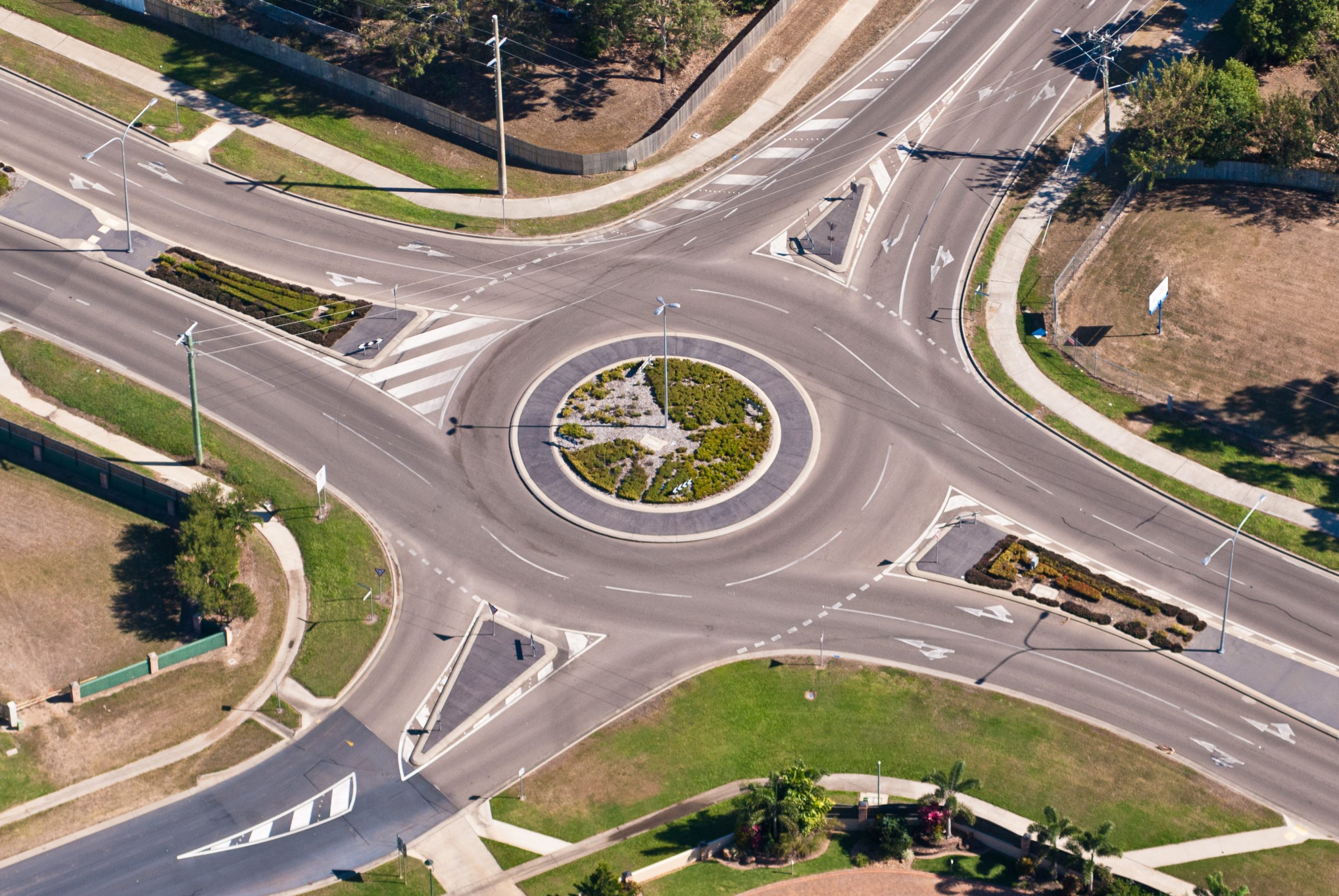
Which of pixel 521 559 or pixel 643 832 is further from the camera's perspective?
pixel 521 559

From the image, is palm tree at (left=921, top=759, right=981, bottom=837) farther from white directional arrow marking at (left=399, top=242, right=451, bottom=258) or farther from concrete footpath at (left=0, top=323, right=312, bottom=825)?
white directional arrow marking at (left=399, top=242, right=451, bottom=258)

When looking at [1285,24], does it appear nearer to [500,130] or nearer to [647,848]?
[500,130]

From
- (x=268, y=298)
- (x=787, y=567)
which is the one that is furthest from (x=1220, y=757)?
(x=268, y=298)

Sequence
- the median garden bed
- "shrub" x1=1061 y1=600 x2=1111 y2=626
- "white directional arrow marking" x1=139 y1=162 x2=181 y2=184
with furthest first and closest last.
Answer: "white directional arrow marking" x1=139 y1=162 x2=181 y2=184 → the median garden bed → "shrub" x1=1061 y1=600 x2=1111 y2=626

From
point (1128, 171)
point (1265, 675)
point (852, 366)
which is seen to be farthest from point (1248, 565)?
point (1128, 171)

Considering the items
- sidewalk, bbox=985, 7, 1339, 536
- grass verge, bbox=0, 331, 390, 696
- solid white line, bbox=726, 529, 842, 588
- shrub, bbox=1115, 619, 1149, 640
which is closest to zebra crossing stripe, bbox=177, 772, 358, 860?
grass verge, bbox=0, 331, 390, 696

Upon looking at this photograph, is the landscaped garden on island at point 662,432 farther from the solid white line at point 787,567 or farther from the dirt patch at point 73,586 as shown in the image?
the dirt patch at point 73,586

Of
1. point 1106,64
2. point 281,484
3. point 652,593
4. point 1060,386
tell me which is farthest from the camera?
point 1106,64

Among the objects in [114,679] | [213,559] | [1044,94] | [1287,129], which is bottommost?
[114,679]
